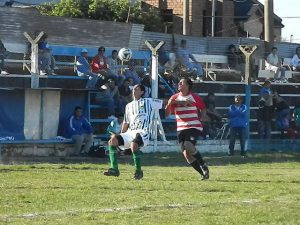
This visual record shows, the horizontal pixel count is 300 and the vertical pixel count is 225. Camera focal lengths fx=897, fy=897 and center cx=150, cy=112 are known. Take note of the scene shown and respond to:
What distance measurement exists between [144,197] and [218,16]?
48.7m

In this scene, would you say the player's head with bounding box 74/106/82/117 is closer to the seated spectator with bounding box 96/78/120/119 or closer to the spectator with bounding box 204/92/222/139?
the seated spectator with bounding box 96/78/120/119

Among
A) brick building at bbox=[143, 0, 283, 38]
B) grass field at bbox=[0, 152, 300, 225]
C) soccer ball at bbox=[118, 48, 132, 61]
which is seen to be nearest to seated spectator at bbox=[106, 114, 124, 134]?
soccer ball at bbox=[118, 48, 132, 61]

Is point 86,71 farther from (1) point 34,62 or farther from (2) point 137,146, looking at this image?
(2) point 137,146

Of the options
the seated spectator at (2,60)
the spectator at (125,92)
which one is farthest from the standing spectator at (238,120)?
the seated spectator at (2,60)

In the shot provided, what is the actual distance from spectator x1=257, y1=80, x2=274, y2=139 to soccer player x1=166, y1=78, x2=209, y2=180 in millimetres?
13879

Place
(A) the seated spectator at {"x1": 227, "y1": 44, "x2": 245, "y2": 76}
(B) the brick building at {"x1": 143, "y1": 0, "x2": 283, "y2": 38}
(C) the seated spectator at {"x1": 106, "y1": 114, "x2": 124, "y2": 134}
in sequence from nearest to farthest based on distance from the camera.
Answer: (C) the seated spectator at {"x1": 106, "y1": 114, "x2": 124, "y2": 134} < (A) the seated spectator at {"x1": 227, "y1": 44, "x2": 245, "y2": 76} < (B) the brick building at {"x1": 143, "y1": 0, "x2": 283, "y2": 38}

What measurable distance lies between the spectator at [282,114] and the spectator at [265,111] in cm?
54

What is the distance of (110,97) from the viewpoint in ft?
83.8

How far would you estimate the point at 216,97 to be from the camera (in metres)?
29.7

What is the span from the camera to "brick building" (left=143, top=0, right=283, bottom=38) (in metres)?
57.6

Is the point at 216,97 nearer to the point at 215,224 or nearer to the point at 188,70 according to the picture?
the point at 188,70

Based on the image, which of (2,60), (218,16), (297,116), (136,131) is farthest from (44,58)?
(218,16)

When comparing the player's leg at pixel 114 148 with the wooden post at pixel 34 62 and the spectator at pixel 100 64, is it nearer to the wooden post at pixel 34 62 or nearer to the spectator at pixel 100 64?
the wooden post at pixel 34 62

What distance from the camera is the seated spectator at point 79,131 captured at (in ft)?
78.8
